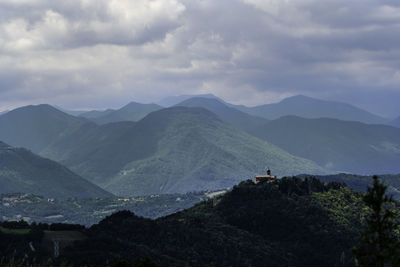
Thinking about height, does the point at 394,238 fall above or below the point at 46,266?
above

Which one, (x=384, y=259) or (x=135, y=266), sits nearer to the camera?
(x=384, y=259)

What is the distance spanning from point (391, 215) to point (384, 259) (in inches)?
244

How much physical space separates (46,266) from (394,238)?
130531 mm

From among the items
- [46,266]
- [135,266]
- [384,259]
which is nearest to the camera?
[384,259]

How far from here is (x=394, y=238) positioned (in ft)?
297

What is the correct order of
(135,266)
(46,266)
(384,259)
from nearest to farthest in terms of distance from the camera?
(384,259) → (135,266) → (46,266)

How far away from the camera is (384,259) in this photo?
8925cm

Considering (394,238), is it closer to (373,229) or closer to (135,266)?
(373,229)

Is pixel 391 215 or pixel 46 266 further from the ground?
pixel 391 215

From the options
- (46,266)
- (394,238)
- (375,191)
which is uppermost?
(375,191)

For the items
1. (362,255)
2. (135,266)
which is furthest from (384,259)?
(135,266)

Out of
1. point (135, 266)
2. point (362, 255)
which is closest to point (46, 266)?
point (135, 266)

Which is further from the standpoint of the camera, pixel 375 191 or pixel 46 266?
pixel 46 266

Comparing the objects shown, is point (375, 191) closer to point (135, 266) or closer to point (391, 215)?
point (391, 215)
